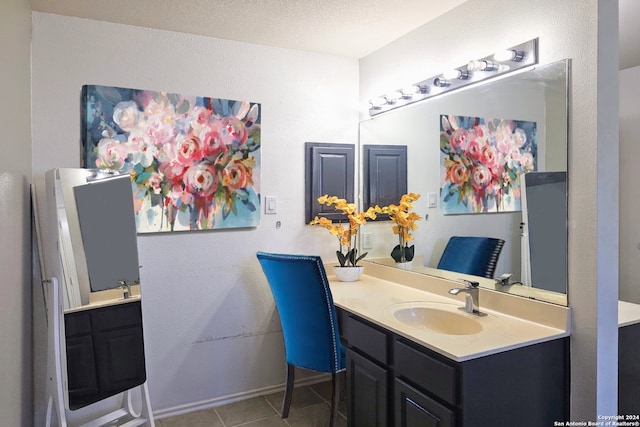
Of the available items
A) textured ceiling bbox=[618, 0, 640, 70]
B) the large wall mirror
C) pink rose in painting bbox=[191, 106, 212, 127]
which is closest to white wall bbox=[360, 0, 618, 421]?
the large wall mirror

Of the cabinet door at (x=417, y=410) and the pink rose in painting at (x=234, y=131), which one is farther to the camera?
the pink rose in painting at (x=234, y=131)

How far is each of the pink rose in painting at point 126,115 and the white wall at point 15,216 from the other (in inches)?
15.4

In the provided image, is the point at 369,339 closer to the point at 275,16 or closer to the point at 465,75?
the point at 465,75

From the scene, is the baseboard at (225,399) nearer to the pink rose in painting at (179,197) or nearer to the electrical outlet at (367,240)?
the electrical outlet at (367,240)

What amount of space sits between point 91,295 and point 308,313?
1.03 m

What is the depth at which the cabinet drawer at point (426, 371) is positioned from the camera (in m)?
1.45

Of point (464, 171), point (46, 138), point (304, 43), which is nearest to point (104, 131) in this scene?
point (46, 138)

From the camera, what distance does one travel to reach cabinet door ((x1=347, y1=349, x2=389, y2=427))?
181 centimetres

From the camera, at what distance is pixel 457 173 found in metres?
2.25

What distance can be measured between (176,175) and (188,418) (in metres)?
1.37

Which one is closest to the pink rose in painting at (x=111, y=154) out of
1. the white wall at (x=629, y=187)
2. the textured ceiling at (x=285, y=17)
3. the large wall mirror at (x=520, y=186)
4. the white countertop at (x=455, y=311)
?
the textured ceiling at (x=285, y=17)

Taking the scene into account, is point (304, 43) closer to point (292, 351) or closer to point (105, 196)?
point (105, 196)

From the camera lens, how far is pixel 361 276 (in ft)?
9.13

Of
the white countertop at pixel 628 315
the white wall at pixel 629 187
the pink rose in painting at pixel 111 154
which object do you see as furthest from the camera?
the white wall at pixel 629 187
